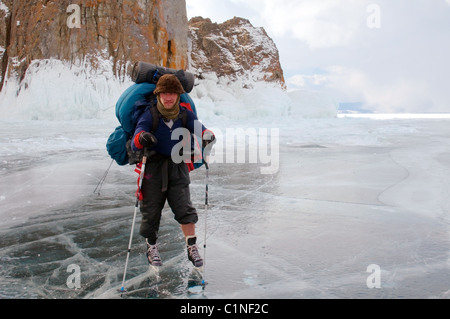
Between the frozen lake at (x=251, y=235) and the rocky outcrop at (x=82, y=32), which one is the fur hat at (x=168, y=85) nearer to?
the frozen lake at (x=251, y=235)

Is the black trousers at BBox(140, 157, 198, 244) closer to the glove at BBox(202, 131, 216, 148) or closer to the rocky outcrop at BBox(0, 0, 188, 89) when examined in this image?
the glove at BBox(202, 131, 216, 148)

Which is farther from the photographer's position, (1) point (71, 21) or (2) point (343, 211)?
(1) point (71, 21)

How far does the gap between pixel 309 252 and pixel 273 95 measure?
4286 cm

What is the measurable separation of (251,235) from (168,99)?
1821 mm

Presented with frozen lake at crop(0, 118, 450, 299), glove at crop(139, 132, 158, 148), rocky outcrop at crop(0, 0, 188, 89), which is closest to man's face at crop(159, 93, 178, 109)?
glove at crop(139, 132, 158, 148)

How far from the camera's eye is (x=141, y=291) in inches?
112

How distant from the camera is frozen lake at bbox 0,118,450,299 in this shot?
2904 millimetres

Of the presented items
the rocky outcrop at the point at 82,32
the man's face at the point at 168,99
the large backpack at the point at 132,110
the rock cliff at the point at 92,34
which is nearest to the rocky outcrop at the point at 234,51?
the rock cliff at the point at 92,34

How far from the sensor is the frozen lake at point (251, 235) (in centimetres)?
290

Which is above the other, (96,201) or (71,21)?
(71,21)

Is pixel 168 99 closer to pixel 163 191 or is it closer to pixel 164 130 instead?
pixel 164 130

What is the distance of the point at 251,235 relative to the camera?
160 inches
